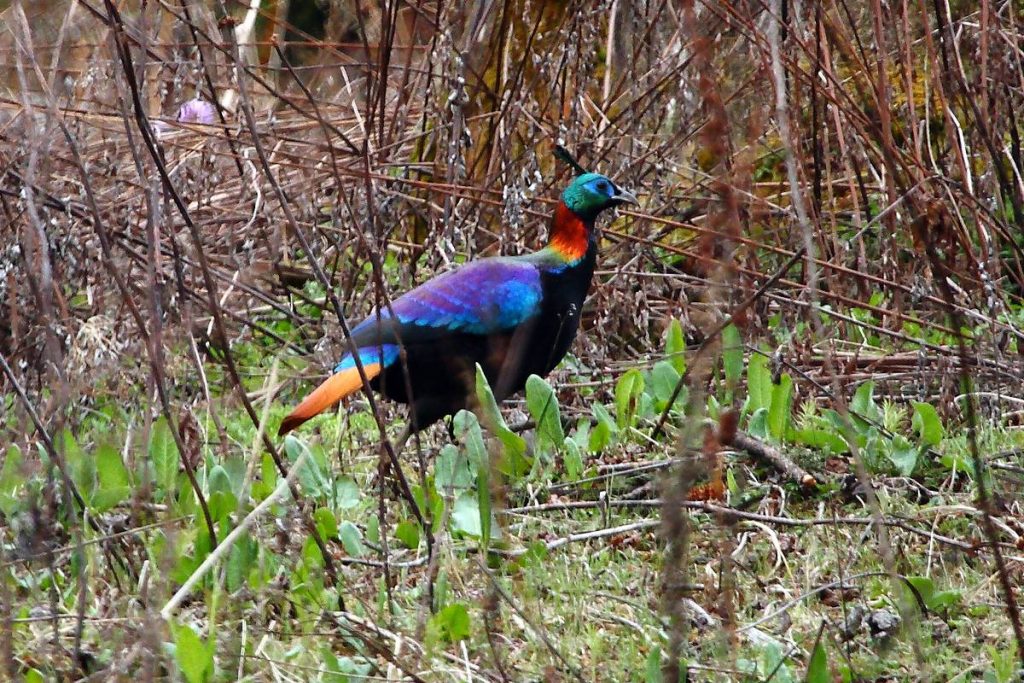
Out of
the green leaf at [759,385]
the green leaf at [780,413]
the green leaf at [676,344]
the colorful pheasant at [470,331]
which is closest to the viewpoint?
the green leaf at [780,413]

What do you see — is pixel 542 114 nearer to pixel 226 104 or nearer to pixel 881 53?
pixel 881 53

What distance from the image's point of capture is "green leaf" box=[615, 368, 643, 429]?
3943mm

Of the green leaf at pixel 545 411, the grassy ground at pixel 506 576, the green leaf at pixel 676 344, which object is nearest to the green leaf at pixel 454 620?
the grassy ground at pixel 506 576

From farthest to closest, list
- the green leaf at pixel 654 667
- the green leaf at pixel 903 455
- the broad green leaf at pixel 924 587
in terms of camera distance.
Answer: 1. the green leaf at pixel 903 455
2. the broad green leaf at pixel 924 587
3. the green leaf at pixel 654 667

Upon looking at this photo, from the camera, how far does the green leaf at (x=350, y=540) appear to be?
3125mm

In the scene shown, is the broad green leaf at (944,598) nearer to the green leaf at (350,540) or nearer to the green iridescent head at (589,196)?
the green leaf at (350,540)

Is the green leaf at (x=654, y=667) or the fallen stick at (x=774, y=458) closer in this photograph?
the green leaf at (x=654, y=667)

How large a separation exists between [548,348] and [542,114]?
104 centimetres

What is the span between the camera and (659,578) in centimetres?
283

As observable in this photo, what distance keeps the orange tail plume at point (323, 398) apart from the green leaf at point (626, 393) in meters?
0.78

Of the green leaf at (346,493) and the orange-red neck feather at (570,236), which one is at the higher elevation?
the orange-red neck feather at (570,236)

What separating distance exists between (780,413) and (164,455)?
5.41ft

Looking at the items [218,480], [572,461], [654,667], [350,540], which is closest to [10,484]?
[218,480]

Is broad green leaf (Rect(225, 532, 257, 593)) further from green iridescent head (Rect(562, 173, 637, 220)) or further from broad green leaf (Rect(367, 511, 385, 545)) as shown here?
green iridescent head (Rect(562, 173, 637, 220))
